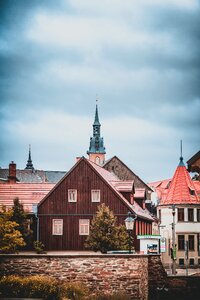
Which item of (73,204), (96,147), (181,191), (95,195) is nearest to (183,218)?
(181,191)

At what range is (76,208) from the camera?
5447 cm

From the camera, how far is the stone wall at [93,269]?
106 ft

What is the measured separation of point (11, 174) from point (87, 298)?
121 feet

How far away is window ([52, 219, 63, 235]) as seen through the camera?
178 feet

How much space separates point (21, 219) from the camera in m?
51.9

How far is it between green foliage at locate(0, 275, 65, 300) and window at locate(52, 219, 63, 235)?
2273cm

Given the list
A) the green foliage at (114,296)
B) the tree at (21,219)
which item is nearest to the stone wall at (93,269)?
the green foliage at (114,296)

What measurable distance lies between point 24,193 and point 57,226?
5.99m

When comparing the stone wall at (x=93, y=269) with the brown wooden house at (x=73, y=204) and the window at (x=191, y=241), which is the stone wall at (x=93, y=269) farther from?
the window at (x=191, y=241)

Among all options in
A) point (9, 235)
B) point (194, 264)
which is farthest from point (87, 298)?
point (194, 264)

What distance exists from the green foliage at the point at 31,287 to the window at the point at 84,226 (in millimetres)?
22383

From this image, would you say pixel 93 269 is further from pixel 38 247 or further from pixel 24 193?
pixel 24 193

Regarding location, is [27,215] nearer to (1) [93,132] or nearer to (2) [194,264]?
(2) [194,264]

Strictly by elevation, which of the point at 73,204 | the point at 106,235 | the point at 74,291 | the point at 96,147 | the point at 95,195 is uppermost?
the point at 96,147
